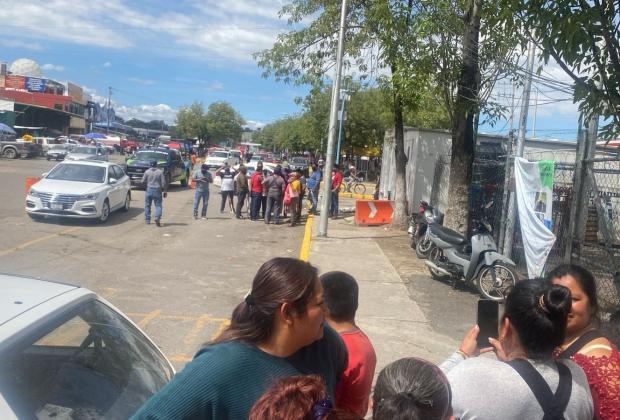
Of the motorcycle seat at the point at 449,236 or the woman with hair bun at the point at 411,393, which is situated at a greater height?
the woman with hair bun at the point at 411,393

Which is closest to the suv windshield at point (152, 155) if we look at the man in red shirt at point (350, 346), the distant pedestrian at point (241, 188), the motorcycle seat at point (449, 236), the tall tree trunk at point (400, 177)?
the distant pedestrian at point (241, 188)

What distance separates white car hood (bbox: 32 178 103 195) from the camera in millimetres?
14948

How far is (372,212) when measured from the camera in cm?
1864

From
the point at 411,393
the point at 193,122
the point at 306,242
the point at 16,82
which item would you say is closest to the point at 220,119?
the point at 193,122

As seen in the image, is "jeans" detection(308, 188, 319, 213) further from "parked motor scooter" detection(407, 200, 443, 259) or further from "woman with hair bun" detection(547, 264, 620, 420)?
"woman with hair bun" detection(547, 264, 620, 420)

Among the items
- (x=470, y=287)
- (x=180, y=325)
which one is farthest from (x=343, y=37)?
(x=180, y=325)

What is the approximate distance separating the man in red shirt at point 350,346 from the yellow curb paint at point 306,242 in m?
7.81

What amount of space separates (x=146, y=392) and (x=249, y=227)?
1472 centimetres

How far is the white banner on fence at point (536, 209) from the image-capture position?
826 cm

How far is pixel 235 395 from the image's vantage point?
1.91m

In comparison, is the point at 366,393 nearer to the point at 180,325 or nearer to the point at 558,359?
the point at 558,359

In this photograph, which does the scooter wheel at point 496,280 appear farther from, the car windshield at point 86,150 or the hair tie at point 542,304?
the car windshield at point 86,150

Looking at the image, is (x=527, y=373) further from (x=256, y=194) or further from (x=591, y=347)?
(x=256, y=194)

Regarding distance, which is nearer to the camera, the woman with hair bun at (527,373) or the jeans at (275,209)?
the woman with hair bun at (527,373)
